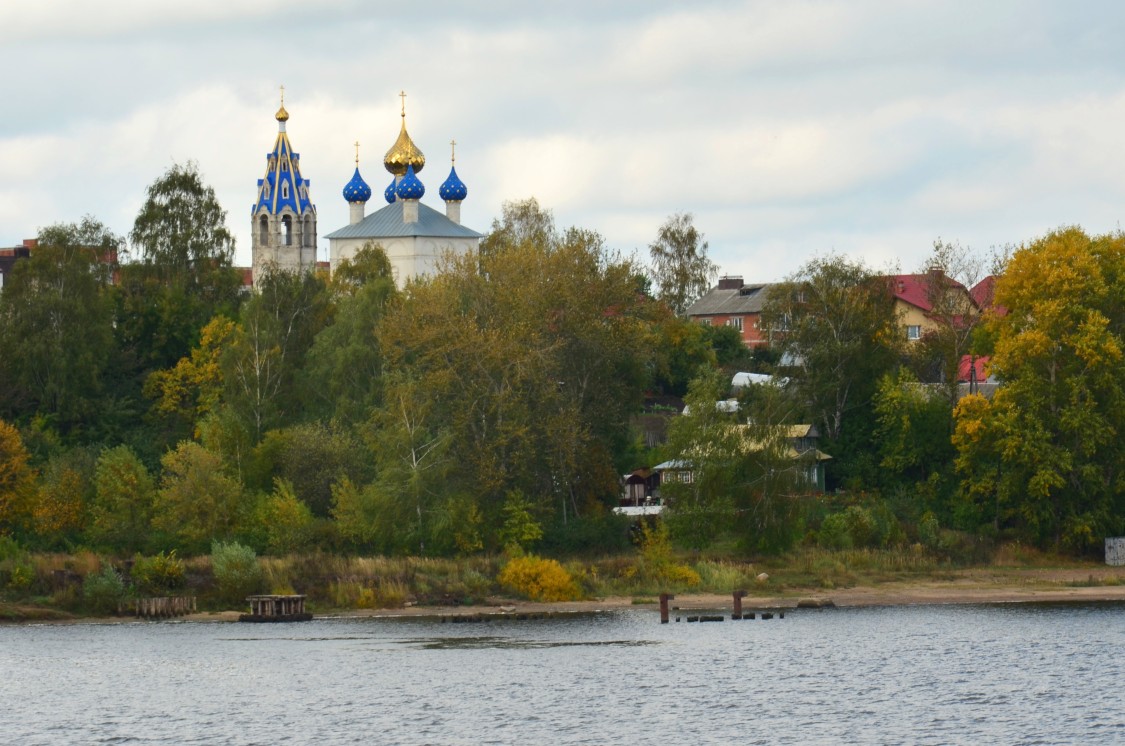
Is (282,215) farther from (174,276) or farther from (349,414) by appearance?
(349,414)

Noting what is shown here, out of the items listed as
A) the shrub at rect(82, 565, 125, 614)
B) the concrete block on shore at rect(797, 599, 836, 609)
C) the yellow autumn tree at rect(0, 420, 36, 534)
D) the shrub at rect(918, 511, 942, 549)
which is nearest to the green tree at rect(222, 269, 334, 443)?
the yellow autumn tree at rect(0, 420, 36, 534)

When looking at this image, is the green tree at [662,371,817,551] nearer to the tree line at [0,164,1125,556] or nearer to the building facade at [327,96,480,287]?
the tree line at [0,164,1125,556]

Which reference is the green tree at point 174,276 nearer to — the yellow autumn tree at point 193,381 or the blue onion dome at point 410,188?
the yellow autumn tree at point 193,381

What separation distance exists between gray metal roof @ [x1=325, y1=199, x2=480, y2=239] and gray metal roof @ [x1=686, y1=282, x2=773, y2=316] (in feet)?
76.7

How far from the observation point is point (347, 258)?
12100cm

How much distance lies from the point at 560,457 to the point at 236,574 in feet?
42.6

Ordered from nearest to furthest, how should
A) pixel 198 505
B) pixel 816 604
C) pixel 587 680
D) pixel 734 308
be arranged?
1. pixel 587 680
2. pixel 816 604
3. pixel 198 505
4. pixel 734 308

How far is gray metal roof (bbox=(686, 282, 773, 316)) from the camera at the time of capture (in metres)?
146

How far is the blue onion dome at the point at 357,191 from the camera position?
438ft

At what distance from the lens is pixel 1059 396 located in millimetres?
82562

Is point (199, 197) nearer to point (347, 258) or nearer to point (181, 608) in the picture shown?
point (347, 258)

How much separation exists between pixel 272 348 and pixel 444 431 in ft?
43.7

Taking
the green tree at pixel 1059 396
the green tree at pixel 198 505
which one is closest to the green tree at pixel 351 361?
the green tree at pixel 198 505

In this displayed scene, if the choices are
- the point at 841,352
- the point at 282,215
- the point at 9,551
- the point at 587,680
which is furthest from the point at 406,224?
the point at 587,680
